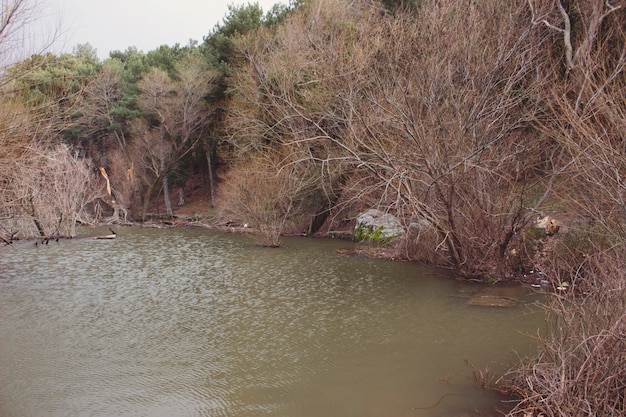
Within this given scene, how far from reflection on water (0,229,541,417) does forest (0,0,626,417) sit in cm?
115

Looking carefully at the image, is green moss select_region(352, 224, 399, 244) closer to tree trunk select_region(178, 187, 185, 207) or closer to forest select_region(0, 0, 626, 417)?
forest select_region(0, 0, 626, 417)

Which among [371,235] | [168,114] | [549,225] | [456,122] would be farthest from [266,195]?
[168,114]

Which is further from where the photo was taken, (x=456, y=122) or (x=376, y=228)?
(x=376, y=228)

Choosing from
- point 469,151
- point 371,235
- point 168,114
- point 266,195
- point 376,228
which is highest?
point 168,114

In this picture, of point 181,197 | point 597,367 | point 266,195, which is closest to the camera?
point 597,367

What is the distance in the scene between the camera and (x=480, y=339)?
7516 millimetres

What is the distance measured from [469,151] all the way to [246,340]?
554 cm

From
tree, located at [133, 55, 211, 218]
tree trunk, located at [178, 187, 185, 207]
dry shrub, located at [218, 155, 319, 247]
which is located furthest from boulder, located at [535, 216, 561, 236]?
tree trunk, located at [178, 187, 185, 207]

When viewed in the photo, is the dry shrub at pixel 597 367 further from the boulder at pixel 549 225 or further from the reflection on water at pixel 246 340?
the boulder at pixel 549 225

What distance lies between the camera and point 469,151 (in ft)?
31.6

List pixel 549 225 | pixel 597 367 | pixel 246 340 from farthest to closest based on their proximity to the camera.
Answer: pixel 549 225
pixel 246 340
pixel 597 367

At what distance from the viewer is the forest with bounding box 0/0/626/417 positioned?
5078 mm

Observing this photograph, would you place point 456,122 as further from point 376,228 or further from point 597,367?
point 376,228

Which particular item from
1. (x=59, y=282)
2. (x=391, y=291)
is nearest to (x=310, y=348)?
(x=391, y=291)
